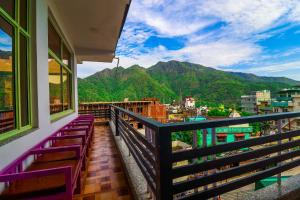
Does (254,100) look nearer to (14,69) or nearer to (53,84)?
(53,84)

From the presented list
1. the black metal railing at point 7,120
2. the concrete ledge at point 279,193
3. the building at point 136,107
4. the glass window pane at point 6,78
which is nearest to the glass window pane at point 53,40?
the glass window pane at point 6,78

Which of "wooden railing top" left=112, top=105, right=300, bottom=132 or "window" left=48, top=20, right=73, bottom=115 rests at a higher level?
"window" left=48, top=20, right=73, bottom=115

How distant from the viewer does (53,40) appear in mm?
3463

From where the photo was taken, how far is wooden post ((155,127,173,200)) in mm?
1132

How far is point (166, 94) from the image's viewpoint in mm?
65875

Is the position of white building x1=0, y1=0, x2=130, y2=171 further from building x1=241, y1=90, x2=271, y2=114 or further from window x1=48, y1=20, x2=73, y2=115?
building x1=241, y1=90, x2=271, y2=114

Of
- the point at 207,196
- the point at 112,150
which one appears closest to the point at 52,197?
the point at 207,196

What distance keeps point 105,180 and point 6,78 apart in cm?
165

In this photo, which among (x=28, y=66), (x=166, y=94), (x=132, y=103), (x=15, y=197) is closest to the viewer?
(x=15, y=197)

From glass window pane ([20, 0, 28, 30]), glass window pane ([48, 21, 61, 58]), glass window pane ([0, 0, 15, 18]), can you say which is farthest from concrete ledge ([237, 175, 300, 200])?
glass window pane ([48, 21, 61, 58])

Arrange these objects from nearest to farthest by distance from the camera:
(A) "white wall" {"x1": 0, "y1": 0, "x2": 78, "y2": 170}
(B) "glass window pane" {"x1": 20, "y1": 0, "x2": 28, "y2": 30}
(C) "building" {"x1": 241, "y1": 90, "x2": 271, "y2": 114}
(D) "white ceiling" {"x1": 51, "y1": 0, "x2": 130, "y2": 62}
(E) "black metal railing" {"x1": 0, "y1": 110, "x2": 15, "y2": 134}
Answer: (E) "black metal railing" {"x1": 0, "y1": 110, "x2": 15, "y2": 134}
(A) "white wall" {"x1": 0, "y1": 0, "x2": 78, "y2": 170}
(B) "glass window pane" {"x1": 20, "y1": 0, "x2": 28, "y2": 30}
(D) "white ceiling" {"x1": 51, "y1": 0, "x2": 130, "y2": 62}
(C) "building" {"x1": 241, "y1": 90, "x2": 271, "y2": 114}

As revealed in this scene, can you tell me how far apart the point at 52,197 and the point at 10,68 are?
1.40 m

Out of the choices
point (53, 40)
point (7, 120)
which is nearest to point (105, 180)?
point (7, 120)

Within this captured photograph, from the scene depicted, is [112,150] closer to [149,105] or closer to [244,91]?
[149,105]
